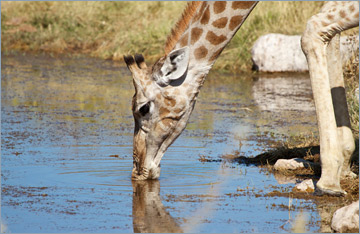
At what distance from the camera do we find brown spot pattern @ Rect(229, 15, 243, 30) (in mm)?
6516

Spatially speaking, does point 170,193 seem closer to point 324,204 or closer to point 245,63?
point 324,204

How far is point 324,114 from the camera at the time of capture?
5.99 metres

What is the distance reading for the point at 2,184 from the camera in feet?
21.1

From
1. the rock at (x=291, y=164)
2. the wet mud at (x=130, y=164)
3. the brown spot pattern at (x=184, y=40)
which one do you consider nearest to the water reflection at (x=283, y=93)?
the wet mud at (x=130, y=164)

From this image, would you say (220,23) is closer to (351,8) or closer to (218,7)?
(218,7)

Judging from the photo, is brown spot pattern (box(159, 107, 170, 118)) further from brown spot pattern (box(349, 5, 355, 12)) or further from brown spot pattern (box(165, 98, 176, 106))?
brown spot pattern (box(349, 5, 355, 12))

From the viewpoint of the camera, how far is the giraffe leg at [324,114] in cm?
591

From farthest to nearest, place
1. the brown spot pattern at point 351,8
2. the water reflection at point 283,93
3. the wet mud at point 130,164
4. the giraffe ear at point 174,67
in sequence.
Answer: the water reflection at point 283,93 < the giraffe ear at point 174,67 < the brown spot pattern at point 351,8 < the wet mud at point 130,164

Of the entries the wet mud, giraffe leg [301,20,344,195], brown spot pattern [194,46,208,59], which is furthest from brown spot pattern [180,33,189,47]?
the wet mud

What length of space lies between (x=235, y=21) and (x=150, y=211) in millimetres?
2054

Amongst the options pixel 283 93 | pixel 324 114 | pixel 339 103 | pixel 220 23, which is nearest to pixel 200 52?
pixel 220 23

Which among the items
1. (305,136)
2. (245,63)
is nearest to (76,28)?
(245,63)

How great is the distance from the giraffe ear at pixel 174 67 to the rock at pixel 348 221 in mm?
2043

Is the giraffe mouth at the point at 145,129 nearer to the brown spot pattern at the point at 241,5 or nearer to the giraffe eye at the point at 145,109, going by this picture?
the giraffe eye at the point at 145,109
